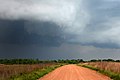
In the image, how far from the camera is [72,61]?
593ft

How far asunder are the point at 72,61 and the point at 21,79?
153242 mm

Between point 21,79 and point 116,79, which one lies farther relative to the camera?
point 116,79

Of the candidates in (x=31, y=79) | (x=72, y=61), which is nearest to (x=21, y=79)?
(x=31, y=79)

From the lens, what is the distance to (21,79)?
2808 centimetres

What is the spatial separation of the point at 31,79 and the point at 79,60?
522ft

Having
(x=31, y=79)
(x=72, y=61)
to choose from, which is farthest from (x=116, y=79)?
(x=72, y=61)

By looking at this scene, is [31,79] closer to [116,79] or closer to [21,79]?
[21,79]

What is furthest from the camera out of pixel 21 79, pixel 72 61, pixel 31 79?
pixel 72 61

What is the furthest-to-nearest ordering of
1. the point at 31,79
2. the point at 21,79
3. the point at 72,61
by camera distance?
the point at 72,61 → the point at 31,79 → the point at 21,79

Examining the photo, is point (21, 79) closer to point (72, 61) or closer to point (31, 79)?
A: point (31, 79)

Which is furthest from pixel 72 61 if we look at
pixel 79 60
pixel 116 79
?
pixel 116 79

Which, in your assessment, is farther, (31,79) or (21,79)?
(31,79)

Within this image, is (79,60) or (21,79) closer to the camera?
(21,79)

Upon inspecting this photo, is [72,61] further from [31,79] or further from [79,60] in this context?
[31,79]
